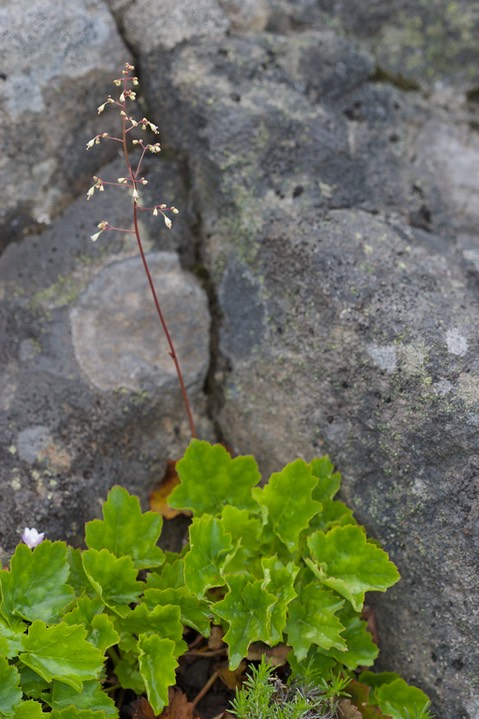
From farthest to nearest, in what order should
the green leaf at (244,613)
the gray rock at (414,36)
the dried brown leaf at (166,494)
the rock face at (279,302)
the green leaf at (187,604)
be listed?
the gray rock at (414,36) → the dried brown leaf at (166,494) → the rock face at (279,302) → the green leaf at (187,604) → the green leaf at (244,613)

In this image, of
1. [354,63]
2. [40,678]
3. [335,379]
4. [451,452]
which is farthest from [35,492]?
[354,63]

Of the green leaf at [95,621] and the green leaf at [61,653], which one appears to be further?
the green leaf at [95,621]

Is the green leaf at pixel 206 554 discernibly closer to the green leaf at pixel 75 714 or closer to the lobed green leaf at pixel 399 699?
the green leaf at pixel 75 714

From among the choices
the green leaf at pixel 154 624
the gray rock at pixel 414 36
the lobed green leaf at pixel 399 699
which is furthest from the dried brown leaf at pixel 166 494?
the gray rock at pixel 414 36

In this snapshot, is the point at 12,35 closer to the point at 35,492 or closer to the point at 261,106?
the point at 261,106

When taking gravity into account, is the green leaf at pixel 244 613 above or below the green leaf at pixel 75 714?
below

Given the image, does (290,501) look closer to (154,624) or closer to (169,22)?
(154,624)

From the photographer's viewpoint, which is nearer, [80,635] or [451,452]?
[80,635]
